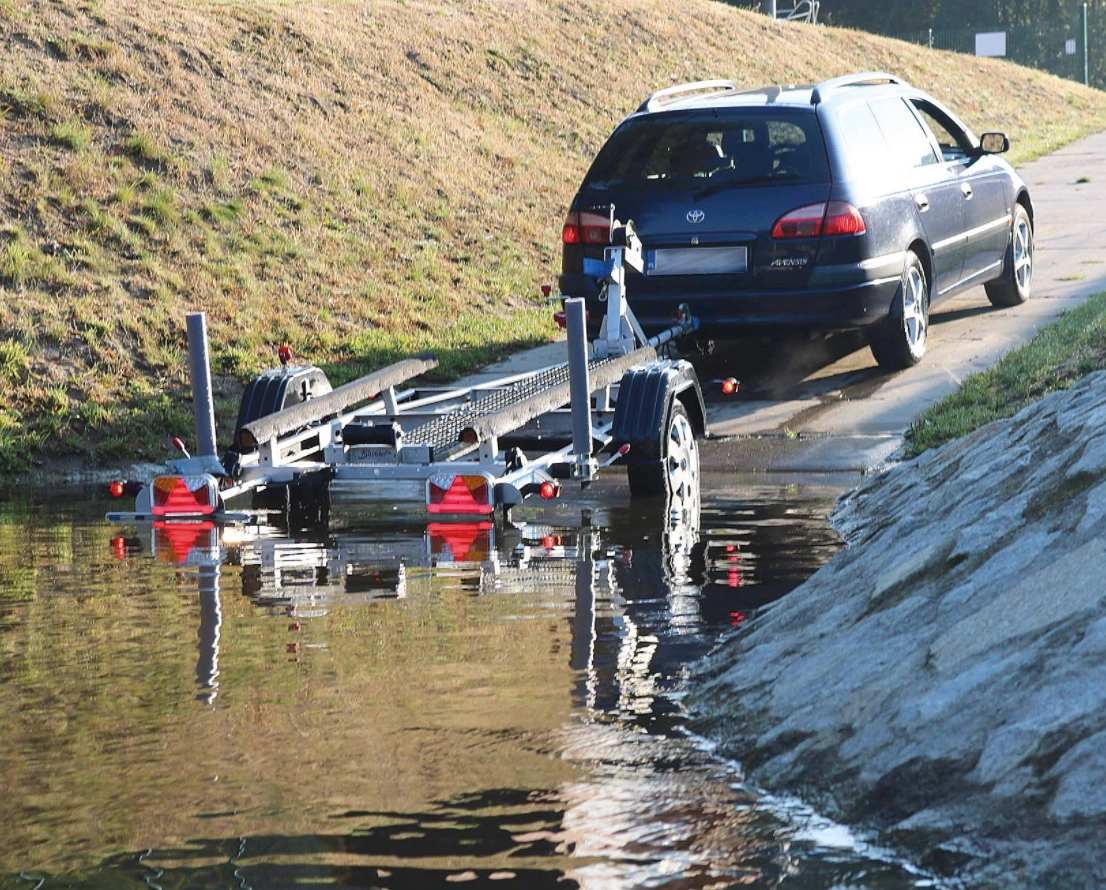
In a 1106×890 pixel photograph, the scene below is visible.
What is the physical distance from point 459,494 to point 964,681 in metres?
3.74

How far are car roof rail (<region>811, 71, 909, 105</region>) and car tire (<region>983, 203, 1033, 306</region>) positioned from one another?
6.38 ft

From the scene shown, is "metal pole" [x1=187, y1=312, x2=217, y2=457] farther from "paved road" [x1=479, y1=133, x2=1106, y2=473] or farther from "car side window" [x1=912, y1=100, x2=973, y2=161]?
"car side window" [x1=912, y1=100, x2=973, y2=161]

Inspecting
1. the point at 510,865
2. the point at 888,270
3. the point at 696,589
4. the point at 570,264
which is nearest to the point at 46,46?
the point at 570,264

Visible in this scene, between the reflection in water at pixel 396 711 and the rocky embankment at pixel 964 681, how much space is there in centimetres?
17

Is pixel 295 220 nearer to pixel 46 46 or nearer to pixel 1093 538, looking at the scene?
pixel 46 46

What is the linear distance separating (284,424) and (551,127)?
16.2 meters

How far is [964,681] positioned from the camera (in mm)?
4559

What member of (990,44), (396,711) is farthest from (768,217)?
(990,44)

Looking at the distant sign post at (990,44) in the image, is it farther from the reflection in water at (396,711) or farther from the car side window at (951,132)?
the reflection in water at (396,711)

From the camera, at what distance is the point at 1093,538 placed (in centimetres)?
495

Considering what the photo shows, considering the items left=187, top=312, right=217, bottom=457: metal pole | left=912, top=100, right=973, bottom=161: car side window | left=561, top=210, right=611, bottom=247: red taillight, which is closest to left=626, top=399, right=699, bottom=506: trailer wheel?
left=187, top=312, right=217, bottom=457: metal pole

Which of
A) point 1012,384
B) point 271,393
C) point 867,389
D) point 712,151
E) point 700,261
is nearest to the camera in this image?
point 271,393

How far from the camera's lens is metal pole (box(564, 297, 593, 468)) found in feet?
27.2

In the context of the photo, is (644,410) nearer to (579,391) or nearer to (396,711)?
(579,391)
